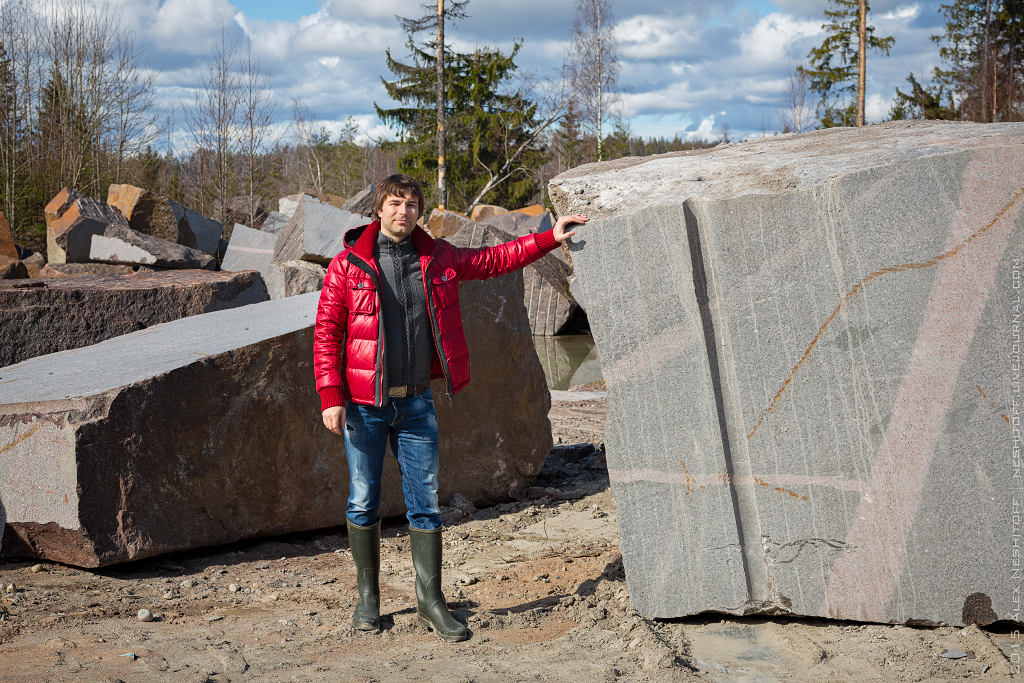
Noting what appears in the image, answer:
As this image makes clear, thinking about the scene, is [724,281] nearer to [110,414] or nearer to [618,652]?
[618,652]

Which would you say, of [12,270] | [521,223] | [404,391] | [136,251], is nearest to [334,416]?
[404,391]

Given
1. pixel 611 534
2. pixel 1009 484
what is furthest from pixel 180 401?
pixel 1009 484

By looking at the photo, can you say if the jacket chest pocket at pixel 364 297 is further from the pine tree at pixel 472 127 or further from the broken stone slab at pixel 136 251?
the pine tree at pixel 472 127

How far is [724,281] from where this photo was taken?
2785mm

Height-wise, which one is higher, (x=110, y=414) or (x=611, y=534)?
(x=110, y=414)

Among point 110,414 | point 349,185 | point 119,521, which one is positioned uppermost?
point 349,185

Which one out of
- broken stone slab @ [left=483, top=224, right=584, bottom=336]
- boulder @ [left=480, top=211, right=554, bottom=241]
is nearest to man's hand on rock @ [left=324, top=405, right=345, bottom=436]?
broken stone slab @ [left=483, top=224, right=584, bottom=336]

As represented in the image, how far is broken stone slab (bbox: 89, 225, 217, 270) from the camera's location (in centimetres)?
1043

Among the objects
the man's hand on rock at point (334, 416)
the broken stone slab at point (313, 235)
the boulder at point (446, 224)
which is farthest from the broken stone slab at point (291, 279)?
the man's hand on rock at point (334, 416)

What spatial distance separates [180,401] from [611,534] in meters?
2.12

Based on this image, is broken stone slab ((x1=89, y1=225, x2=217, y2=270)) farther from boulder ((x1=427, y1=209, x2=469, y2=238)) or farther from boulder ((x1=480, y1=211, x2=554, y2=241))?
boulder ((x1=480, y1=211, x2=554, y2=241))

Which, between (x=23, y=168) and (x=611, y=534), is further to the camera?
(x=23, y=168)

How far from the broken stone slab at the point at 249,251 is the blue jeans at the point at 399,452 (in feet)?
30.9

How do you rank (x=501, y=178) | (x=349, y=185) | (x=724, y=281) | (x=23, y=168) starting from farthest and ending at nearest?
(x=349, y=185) < (x=501, y=178) < (x=23, y=168) < (x=724, y=281)
